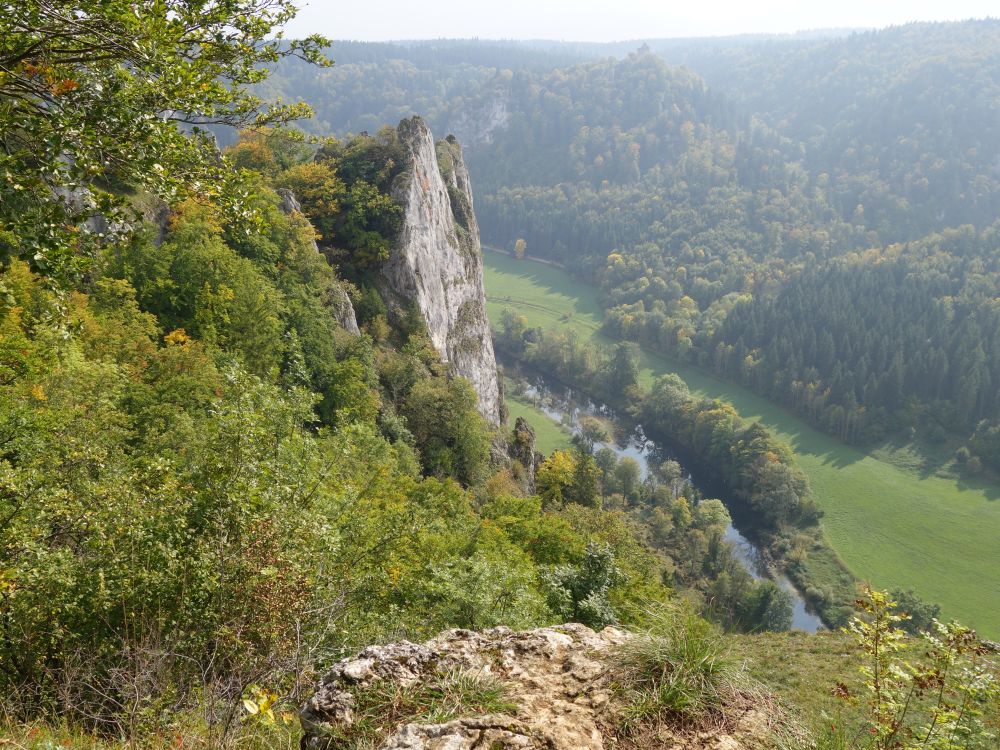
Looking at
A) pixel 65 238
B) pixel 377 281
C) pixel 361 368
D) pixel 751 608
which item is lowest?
pixel 751 608

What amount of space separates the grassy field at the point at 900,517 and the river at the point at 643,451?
998 centimetres

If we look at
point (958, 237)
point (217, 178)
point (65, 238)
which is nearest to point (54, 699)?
point (65, 238)

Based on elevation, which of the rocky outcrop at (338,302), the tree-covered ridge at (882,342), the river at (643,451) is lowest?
the river at (643,451)

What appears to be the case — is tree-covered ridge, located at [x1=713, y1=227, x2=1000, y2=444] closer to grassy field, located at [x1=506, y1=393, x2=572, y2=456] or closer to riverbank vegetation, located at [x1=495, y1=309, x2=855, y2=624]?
riverbank vegetation, located at [x1=495, y1=309, x2=855, y2=624]

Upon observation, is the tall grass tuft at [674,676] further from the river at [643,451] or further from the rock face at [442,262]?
the river at [643,451]

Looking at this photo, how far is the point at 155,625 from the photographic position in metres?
7.95

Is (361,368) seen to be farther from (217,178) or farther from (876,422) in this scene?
(876,422)

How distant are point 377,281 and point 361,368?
530 inches

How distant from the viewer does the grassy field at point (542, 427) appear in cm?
9688

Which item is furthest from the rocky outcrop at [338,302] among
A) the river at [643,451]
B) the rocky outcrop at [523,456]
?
the river at [643,451]

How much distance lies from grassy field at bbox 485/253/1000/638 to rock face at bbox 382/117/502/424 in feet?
170

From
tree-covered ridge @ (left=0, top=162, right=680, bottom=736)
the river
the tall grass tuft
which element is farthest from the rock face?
the tall grass tuft

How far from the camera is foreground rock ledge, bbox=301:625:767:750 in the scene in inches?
227

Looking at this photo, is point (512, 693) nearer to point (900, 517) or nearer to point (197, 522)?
point (197, 522)
